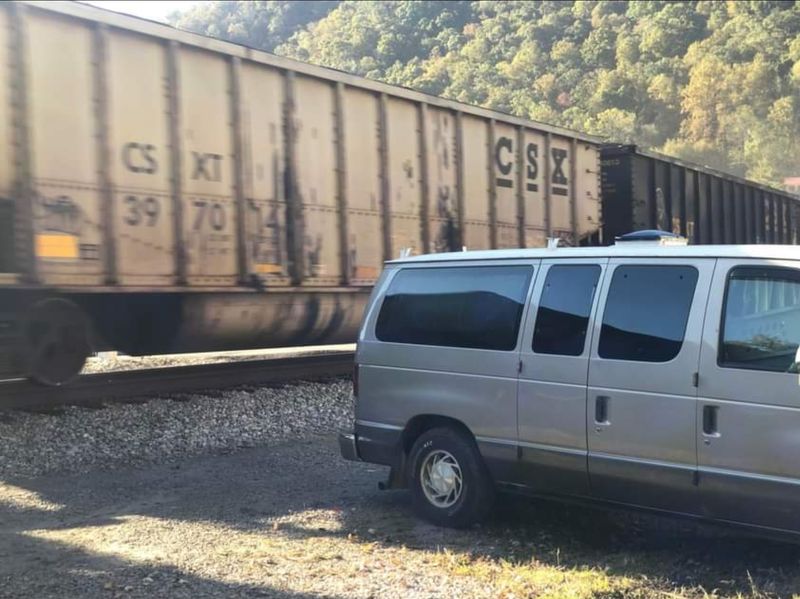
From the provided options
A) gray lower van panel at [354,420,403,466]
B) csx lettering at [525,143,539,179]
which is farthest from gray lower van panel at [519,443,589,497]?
csx lettering at [525,143,539,179]

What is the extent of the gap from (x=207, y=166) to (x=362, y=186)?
2300 millimetres

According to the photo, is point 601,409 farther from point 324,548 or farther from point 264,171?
point 264,171

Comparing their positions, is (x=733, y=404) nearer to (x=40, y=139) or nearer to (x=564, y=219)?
(x=40, y=139)

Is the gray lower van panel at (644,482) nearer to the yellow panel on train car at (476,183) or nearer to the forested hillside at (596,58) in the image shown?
the yellow panel on train car at (476,183)

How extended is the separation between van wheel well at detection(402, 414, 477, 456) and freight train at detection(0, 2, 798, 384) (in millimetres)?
2518

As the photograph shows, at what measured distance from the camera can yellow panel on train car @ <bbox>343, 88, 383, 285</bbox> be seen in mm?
9867

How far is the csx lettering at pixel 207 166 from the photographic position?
8211 mm

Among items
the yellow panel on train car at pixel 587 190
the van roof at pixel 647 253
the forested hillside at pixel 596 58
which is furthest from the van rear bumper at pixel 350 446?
the forested hillside at pixel 596 58

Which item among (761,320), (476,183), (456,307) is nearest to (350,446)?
(456,307)

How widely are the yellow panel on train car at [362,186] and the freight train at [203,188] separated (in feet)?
0.07

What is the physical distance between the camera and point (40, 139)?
695 centimetres

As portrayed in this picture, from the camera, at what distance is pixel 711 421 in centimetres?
421

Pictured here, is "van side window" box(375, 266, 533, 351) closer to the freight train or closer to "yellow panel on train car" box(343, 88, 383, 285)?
the freight train

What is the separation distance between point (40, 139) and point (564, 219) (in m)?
8.71
